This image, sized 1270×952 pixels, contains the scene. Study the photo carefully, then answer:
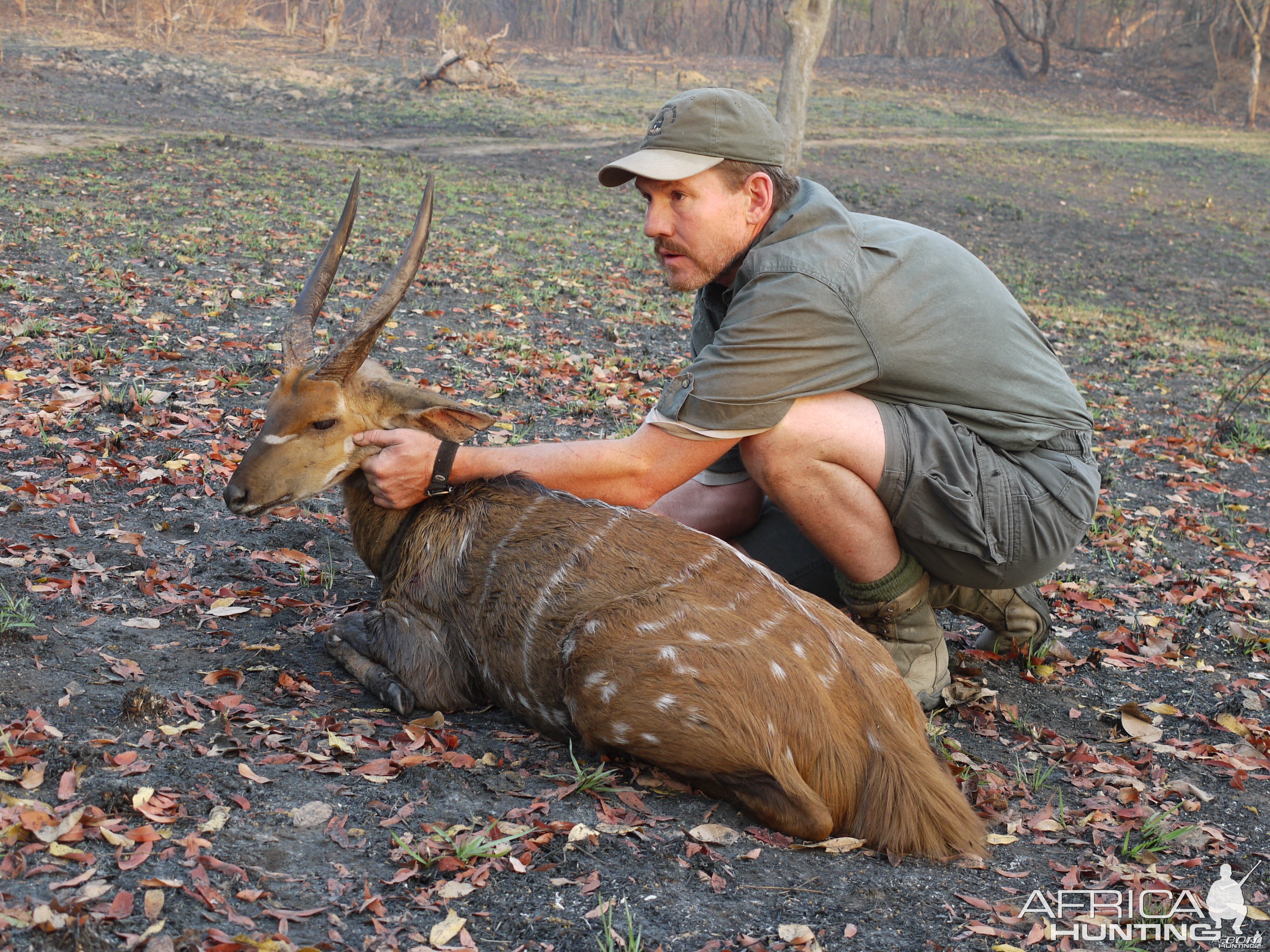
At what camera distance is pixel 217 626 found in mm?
4422

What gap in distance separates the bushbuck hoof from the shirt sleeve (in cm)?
142

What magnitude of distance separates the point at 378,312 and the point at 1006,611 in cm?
295

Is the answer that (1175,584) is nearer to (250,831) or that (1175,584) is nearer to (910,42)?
(250,831)

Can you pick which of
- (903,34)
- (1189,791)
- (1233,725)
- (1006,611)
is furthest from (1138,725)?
(903,34)

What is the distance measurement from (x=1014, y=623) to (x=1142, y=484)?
3.19 m

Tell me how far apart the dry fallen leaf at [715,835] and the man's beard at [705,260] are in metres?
2.02

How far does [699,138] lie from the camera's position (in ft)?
13.4

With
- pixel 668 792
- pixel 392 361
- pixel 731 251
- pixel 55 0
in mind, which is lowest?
pixel 668 792

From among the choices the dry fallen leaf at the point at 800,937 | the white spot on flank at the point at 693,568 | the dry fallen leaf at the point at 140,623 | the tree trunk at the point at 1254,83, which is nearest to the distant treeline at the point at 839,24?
the tree trunk at the point at 1254,83

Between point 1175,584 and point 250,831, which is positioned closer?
point 250,831

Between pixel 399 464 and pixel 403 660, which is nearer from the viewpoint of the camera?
pixel 403 660

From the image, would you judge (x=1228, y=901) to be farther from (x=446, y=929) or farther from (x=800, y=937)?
(x=446, y=929)

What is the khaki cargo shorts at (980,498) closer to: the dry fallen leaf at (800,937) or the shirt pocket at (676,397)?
the shirt pocket at (676,397)

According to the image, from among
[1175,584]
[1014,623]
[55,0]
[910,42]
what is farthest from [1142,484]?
[910,42]
